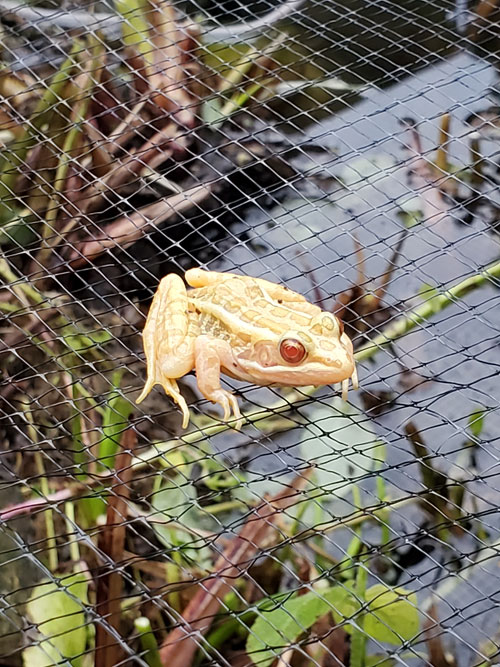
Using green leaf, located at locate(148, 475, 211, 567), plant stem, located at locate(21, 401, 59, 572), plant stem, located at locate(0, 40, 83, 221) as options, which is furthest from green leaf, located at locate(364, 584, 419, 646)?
plant stem, located at locate(0, 40, 83, 221)

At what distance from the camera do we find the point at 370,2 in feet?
6.41

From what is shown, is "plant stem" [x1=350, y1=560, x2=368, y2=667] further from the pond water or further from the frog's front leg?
the frog's front leg

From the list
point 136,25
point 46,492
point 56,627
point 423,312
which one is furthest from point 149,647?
point 136,25

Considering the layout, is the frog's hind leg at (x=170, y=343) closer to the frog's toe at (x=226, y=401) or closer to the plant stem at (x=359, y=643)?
the frog's toe at (x=226, y=401)

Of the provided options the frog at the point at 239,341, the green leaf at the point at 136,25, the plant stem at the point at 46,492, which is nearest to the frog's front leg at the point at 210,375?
the frog at the point at 239,341

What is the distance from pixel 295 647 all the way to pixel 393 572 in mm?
393

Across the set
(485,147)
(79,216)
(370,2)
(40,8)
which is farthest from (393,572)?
(40,8)

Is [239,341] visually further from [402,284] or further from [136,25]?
[136,25]

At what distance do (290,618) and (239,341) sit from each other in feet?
1.50

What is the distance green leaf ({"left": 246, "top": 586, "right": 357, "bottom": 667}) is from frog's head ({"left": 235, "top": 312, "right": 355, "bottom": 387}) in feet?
1.10

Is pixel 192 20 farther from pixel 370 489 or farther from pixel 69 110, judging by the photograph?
pixel 370 489

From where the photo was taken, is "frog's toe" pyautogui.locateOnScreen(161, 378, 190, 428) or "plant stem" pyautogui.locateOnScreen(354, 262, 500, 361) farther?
"plant stem" pyautogui.locateOnScreen(354, 262, 500, 361)

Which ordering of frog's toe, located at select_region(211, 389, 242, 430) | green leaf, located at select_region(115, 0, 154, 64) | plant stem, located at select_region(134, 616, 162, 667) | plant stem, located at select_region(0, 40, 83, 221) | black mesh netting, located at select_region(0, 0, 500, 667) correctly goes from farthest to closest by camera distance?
green leaf, located at select_region(115, 0, 154, 64) → plant stem, located at select_region(0, 40, 83, 221) → frog's toe, located at select_region(211, 389, 242, 430) → black mesh netting, located at select_region(0, 0, 500, 667) → plant stem, located at select_region(134, 616, 162, 667)

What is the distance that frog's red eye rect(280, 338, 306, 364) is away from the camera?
4.22 ft
